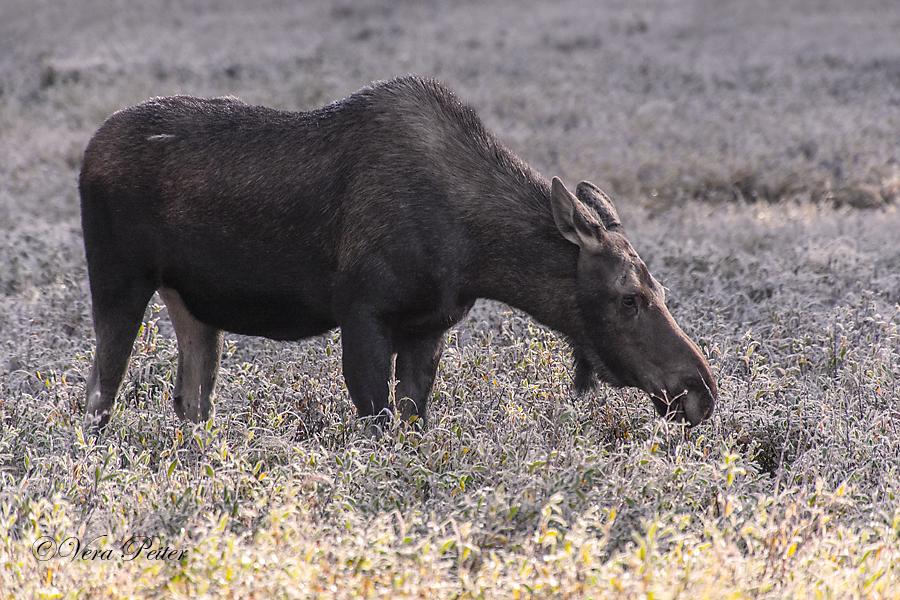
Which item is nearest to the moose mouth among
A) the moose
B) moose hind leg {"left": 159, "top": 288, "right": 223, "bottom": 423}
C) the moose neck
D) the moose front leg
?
the moose

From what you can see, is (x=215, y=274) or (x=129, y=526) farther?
(x=215, y=274)

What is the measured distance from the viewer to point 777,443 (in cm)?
529

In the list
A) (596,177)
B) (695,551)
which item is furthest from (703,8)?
(695,551)

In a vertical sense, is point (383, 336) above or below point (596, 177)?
above

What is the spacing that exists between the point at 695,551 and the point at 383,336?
183 centimetres

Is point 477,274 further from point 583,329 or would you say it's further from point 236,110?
point 236,110

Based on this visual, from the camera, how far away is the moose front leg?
4562 millimetres

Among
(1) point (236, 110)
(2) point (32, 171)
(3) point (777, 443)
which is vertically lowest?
(2) point (32, 171)

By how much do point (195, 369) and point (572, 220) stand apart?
2.38 meters

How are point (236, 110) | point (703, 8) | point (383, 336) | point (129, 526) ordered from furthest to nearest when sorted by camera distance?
point (703, 8), point (236, 110), point (383, 336), point (129, 526)

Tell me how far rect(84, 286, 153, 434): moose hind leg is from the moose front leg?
123cm

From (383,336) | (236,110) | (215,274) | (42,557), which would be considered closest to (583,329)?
(383,336)

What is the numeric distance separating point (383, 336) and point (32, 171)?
9.40m

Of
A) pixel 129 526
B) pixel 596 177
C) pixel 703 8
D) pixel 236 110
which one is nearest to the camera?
pixel 129 526
